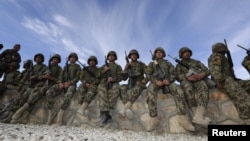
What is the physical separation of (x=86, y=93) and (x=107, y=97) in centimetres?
88

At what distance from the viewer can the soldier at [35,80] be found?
8.23 meters

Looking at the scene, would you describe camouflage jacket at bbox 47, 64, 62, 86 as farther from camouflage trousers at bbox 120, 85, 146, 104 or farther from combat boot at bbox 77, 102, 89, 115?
camouflage trousers at bbox 120, 85, 146, 104

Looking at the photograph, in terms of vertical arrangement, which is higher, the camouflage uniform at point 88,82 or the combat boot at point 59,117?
the camouflage uniform at point 88,82

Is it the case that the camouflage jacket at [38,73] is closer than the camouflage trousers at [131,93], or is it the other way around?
the camouflage trousers at [131,93]

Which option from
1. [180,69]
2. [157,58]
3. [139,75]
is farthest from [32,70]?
[180,69]

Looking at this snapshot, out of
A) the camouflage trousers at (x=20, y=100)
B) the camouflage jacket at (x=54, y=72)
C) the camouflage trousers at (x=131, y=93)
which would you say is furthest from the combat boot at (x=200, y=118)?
the camouflage trousers at (x=20, y=100)

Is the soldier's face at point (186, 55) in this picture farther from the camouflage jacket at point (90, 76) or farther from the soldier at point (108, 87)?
the camouflage jacket at point (90, 76)

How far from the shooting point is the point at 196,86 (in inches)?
280

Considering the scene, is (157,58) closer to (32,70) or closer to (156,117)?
(156,117)

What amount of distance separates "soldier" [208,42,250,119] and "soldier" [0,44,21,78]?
841cm

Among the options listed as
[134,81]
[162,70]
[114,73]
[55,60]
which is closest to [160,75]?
[162,70]

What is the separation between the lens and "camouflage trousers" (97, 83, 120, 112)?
7695mm

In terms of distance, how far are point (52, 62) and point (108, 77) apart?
2867 millimetres

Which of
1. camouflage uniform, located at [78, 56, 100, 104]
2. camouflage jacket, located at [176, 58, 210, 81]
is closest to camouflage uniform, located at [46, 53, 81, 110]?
camouflage uniform, located at [78, 56, 100, 104]
